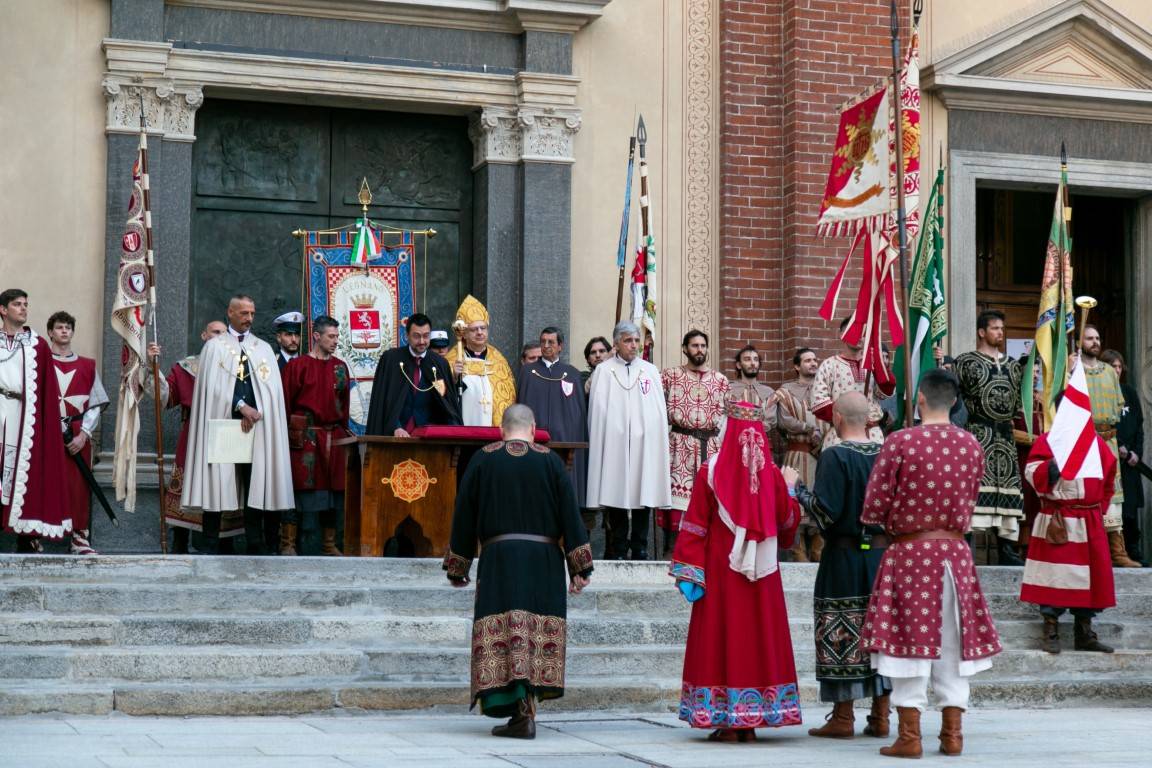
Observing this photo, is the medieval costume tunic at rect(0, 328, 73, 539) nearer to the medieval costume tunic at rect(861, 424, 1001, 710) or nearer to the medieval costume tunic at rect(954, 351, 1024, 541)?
the medieval costume tunic at rect(861, 424, 1001, 710)

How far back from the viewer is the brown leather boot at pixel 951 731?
7.30 metres

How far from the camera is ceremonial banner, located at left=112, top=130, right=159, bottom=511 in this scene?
37.3 ft

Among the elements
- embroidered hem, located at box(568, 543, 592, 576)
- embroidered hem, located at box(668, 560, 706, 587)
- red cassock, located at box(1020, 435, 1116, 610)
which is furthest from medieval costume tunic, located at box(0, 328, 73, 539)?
red cassock, located at box(1020, 435, 1116, 610)

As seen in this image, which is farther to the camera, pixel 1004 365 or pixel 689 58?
pixel 689 58

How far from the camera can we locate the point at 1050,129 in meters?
14.4

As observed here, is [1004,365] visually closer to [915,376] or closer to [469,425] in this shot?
[915,376]

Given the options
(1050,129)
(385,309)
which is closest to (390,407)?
(385,309)

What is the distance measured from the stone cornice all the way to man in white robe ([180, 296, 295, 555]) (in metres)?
2.62

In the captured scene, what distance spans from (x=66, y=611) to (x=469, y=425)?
11.5ft

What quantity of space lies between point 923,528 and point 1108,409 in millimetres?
4865

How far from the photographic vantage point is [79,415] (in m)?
11.2

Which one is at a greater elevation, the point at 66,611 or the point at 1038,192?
the point at 1038,192

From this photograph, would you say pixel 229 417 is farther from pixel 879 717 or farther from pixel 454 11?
pixel 879 717

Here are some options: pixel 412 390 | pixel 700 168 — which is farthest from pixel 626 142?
pixel 412 390
